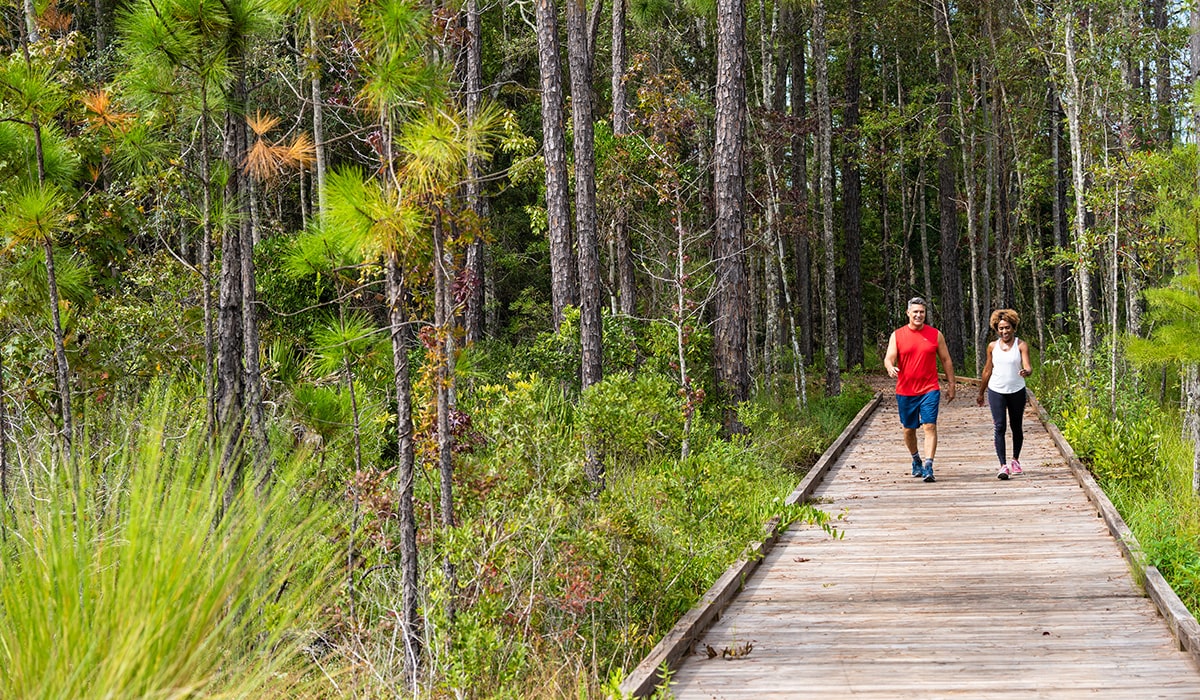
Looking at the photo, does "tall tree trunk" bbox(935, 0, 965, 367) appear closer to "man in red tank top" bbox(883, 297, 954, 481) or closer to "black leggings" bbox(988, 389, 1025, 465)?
"black leggings" bbox(988, 389, 1025, 465)

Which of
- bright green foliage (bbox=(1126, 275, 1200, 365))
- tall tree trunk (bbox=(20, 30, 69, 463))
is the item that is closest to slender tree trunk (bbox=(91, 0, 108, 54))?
tall tree trunk (bbox=(20, 30, 69, 463))

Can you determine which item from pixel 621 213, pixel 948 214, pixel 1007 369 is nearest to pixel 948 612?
pixel 1007 369

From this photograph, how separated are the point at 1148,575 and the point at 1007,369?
398 cm

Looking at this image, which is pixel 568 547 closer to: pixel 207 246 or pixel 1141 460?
pixel 207 246

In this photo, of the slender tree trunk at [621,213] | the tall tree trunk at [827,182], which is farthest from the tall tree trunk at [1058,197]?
the slender tree trunk at [621,213]

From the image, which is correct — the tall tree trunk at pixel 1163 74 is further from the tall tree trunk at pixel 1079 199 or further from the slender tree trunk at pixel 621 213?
the slender tree trunk at pixel 621 213

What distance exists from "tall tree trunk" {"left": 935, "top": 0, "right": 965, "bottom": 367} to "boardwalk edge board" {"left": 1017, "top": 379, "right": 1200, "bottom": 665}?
17814mm

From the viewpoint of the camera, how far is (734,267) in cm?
1341

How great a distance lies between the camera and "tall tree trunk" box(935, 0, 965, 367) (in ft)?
92.5

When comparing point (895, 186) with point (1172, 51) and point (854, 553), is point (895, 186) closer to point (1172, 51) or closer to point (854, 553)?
point (1172, 51)

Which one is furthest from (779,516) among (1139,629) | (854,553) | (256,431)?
(256,431)

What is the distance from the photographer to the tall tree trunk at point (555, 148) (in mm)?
12312

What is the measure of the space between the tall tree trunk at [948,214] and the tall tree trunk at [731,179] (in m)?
15.6

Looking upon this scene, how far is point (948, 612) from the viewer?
21.6ft
